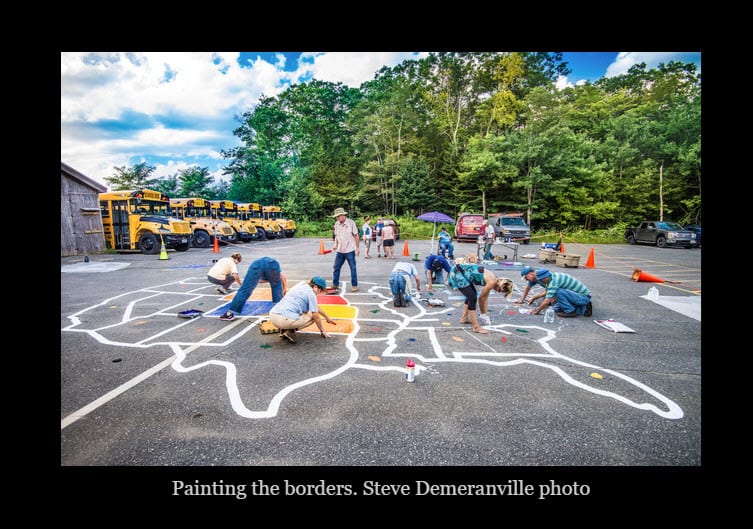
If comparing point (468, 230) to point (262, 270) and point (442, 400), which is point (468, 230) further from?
point (442, 400)

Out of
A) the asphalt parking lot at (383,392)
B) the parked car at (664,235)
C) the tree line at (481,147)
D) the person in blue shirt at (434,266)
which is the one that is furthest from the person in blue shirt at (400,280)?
the tree line at (481,147)

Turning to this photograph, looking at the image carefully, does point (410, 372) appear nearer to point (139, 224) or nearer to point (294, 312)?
point (294, 312)

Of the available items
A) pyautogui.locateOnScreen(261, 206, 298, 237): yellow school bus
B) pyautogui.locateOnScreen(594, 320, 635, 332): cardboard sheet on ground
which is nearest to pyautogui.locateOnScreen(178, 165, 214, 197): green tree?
pyautogui.locateOnScreen(261, 206, 298, 237): yellow school bus

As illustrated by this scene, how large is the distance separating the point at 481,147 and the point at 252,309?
2885 cm

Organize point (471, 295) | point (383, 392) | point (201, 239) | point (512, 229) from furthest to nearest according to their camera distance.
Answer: point (512, 229) < point (201, 239) < point (471, 295) < point (383, 392)

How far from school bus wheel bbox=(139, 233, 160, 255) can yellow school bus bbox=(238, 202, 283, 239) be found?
26.3ft

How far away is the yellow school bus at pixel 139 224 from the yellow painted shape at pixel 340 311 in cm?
1176

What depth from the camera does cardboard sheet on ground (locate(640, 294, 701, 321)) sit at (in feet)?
19.8

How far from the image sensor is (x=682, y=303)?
21.9ft

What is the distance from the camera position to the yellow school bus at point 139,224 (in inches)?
569

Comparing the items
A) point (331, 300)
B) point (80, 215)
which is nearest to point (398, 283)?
point (331, 300)

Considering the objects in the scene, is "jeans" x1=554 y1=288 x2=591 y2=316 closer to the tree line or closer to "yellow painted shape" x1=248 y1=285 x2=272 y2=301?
"yellow painted shape" x1=248 y1=285 x2=272 y2=301
